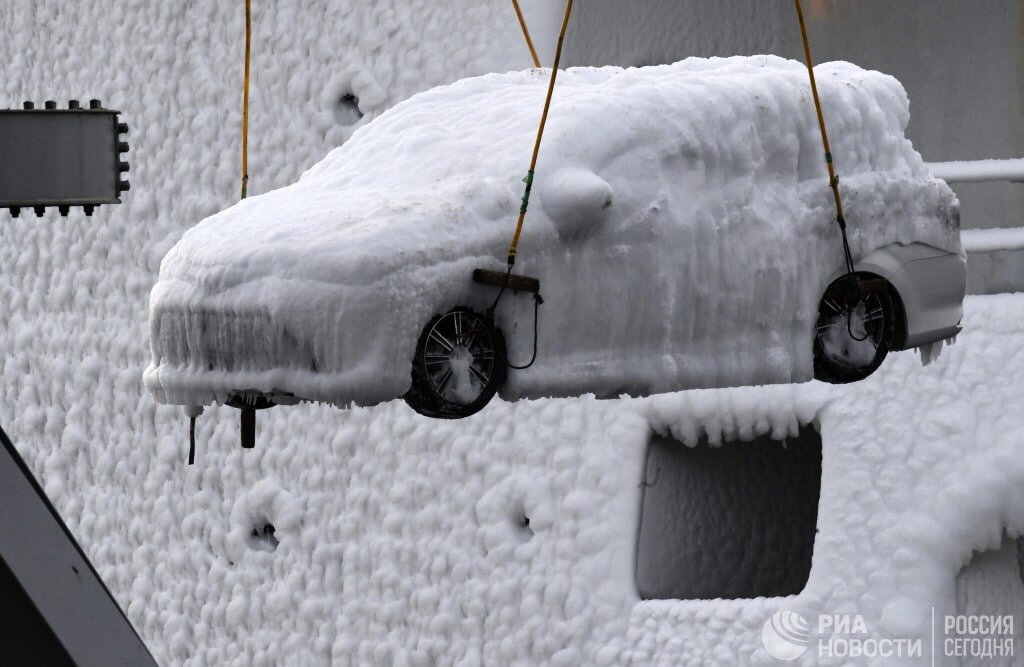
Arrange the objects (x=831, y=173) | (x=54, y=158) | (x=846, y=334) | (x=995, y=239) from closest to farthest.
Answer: (x=54, y=158) → (x=831, y=173) → (x=846, y=334) → (x=995, y=239)

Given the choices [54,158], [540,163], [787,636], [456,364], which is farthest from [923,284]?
[787,636]

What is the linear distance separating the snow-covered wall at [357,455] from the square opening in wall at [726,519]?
0.45ft

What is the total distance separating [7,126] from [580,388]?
131 centimetres

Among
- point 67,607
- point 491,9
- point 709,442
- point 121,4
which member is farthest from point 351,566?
point 67,607

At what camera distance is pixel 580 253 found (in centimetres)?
349

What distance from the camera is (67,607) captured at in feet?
8.67

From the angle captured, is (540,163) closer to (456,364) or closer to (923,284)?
(456,364)

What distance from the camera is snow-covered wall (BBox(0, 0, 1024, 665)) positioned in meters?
6.27

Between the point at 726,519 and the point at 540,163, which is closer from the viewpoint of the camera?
the point at 540,163

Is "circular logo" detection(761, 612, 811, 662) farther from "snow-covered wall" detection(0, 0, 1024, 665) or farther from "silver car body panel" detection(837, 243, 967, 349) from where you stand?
"silver car body panel" detection(837, 243, 967, 349)

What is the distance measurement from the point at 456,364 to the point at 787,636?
11.3 ft

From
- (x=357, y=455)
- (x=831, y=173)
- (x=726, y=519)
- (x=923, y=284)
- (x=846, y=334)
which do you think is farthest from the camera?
(x=357, y=455)

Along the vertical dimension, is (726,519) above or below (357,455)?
below

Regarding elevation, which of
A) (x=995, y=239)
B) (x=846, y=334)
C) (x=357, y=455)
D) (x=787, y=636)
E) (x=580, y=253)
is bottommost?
(x=787, y=636)
